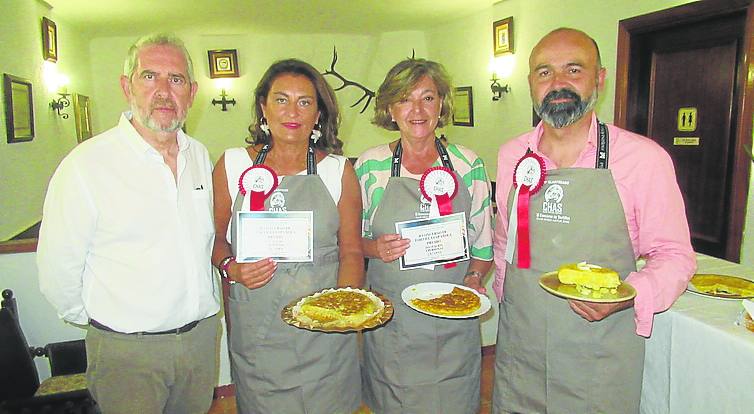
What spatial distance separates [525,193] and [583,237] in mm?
A: 216

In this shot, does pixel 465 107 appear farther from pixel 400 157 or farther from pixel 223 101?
pixel 400 157

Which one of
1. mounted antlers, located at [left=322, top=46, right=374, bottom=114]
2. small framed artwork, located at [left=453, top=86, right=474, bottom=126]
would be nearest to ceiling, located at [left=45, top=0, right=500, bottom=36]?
mounted antlers, located at [left=322, top=46, right=374, bottom=114]

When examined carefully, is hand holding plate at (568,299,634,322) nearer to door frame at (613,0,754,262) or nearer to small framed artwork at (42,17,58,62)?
door frame at (613,0,754,262)

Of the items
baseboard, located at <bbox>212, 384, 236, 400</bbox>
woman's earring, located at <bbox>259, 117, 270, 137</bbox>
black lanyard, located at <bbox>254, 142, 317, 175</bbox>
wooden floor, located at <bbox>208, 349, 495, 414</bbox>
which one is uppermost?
woman's earring, located at <bbox>259, 117, 270, 137</bbox>

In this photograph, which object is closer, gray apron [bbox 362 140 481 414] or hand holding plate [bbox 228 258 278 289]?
hand holding plate [bbox 228 258 278 289]

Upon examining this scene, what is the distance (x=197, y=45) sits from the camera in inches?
281

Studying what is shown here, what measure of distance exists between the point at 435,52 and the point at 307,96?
20.0ft

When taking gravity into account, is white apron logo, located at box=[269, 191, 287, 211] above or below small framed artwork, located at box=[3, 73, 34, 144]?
below

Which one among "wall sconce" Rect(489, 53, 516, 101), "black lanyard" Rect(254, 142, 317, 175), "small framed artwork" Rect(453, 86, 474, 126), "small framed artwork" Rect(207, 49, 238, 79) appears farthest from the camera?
"small framed artwork" Rect(207, 49, 238, 79)

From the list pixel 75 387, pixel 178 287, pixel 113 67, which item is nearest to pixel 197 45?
pixel 113 67

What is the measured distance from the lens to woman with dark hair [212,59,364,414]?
66.9 inches

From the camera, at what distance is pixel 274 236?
5.45ft

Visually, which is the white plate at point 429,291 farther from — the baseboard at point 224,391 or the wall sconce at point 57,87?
the wall sconce at point 57,87

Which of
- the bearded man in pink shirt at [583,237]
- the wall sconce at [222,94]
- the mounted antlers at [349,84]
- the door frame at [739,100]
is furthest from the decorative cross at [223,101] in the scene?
the bearded man in pink shirt at [583,237]
